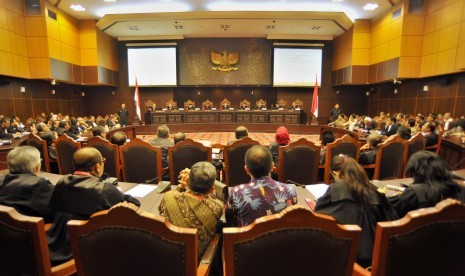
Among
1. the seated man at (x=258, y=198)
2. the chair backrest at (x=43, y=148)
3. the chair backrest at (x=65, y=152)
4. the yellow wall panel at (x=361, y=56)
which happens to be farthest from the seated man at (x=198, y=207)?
the yellow wall panel at (x=361, y=56)

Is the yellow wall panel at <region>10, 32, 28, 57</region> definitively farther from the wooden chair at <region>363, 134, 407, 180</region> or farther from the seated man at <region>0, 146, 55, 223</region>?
the wooden chair at <region>363, 134, 407, 180</region>

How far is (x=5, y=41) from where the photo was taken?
25.9ft

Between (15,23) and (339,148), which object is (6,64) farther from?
(339,148)

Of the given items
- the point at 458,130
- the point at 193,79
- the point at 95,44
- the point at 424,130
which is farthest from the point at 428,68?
the point at 95,44

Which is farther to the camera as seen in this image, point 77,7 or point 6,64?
point 77,7

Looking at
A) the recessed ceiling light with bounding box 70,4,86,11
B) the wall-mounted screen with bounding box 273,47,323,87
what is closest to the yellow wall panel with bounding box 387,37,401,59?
the wall-mounted screen with bounding box 273,47,323,87

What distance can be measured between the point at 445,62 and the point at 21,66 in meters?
13.3

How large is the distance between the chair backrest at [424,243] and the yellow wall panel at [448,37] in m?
8.43

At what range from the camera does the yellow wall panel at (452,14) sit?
6.85m

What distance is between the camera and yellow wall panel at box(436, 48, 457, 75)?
7.10 m

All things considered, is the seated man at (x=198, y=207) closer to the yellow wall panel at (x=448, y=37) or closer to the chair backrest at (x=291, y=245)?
the chair backrest at (x=291, y=245)

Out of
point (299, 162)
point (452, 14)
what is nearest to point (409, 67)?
point (452, 14)

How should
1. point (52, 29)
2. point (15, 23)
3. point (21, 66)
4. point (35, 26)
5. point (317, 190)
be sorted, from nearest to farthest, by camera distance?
point (317, 190) < point (15, 23) < point (21, 66) < point (35, 26) < point (52, 29)

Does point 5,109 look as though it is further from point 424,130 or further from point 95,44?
point 424,130
